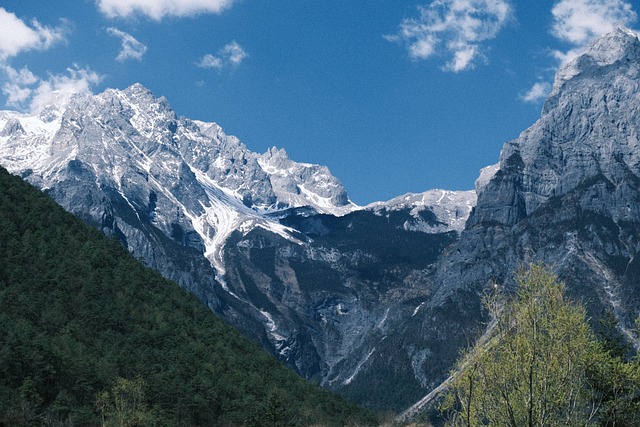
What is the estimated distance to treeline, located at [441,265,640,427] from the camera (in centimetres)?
5062

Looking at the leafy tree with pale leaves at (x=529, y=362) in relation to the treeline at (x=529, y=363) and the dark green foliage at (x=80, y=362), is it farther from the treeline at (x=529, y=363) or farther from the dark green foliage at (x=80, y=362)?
the dark green foliage at (x=80, y=362)

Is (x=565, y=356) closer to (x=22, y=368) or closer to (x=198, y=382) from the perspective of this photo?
(x=22, y=368)

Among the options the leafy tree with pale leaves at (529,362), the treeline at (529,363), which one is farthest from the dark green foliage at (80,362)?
the leafy tree with pale leaves at (529,362)

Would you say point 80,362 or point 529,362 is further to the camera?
point 80,362

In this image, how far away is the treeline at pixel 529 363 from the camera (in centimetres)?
5062

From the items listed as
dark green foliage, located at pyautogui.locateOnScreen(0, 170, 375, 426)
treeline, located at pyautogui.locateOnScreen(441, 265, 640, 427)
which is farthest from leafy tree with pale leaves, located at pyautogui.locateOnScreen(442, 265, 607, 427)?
dark green foliage, located at pyautogui.locateOnScreen(0, 170, 375, 426)

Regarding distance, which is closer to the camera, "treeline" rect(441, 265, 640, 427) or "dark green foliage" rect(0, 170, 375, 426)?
"treeline" rect(441, 265, 640, 427)

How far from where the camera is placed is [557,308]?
53.1 meters

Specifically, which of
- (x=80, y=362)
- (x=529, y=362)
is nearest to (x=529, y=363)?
(x=529, y=362)

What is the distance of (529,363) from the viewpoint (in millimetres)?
50531

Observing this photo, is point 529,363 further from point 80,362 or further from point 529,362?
point 80,362

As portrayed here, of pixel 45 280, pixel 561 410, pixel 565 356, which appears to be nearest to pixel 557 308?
pixel 565 356

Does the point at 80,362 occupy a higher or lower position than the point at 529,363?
higher

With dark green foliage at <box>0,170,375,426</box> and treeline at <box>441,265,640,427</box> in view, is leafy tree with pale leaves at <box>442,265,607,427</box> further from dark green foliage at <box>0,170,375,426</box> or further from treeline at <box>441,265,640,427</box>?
dark green foliage at <box>0,170,375,426</box>
